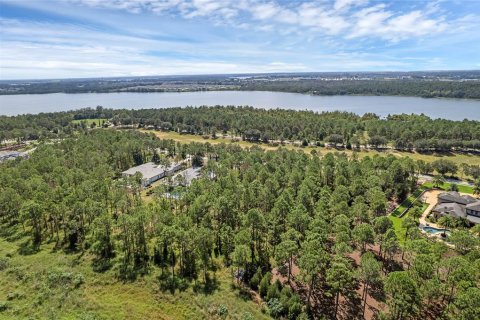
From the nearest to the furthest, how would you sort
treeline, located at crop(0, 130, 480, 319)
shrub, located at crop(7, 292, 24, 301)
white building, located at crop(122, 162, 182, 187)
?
treeline, located at crop(0, 130, 480, 319)
shrub, located at crop(7, 292, 24, 301)
white building, located at crop(122, 162, 182, 187)

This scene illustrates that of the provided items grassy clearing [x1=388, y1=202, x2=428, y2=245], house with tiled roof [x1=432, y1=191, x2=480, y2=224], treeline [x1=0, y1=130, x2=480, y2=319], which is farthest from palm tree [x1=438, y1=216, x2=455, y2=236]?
treeline [x1=0, y1=130, x2=480, y2=319]

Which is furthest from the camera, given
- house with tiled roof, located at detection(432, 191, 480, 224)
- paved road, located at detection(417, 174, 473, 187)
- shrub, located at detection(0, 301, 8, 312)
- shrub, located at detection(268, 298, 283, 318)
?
paved road, located at detection(417, 174, 473, 187)

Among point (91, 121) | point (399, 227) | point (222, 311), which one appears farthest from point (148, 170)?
point (91, 121)

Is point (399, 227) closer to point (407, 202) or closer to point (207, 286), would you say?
point (407, 202)

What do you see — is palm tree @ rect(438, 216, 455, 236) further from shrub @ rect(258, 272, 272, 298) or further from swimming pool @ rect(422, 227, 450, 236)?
shrub @ rect(258, 272, 272, 298)

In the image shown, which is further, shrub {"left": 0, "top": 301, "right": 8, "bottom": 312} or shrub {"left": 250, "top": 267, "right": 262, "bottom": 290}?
shrub {"left": 250, "top": 267, "right": 262, "bottom": 290}

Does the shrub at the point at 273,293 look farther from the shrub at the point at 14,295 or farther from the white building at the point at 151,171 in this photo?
the white building at the point at 151,171

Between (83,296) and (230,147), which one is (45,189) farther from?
(230,147)

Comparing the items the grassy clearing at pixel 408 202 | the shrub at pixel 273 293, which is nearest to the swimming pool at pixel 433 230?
the grassy clearing at pixel 408 202

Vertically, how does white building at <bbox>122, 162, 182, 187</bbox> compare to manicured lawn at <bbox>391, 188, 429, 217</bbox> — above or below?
→ above
